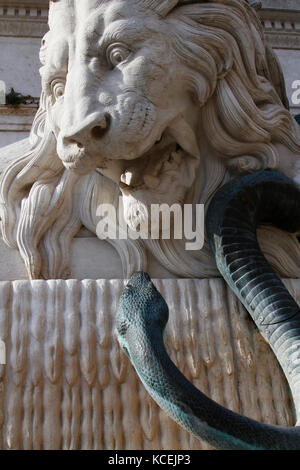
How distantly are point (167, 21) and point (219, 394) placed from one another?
2.95 ft

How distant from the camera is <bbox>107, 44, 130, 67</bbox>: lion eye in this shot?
1523mm

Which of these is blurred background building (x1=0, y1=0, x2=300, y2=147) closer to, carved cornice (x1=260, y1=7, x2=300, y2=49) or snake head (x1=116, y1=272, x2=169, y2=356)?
carved cornice (x1=260, y1=7, x2=300, y2=49)

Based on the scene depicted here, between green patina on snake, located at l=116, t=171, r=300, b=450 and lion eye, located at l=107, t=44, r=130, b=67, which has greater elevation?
lion eye, located at l=107, t=44, r=130, b=67

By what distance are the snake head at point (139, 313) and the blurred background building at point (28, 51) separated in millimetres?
1035

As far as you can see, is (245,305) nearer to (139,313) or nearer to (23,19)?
(139,313)

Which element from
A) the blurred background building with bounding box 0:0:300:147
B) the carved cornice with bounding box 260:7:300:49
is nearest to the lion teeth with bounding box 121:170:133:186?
the blurred background building with bounding box 0:0:300:147

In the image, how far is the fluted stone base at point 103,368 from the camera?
1.42 meters

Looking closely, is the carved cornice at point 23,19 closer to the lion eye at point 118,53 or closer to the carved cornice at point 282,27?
the carved cornice at point 282,27

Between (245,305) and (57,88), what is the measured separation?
70 centimetres

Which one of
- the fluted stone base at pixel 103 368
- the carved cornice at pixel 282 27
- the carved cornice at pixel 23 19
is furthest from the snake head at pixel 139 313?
the carved cornice at pixel 282 27
